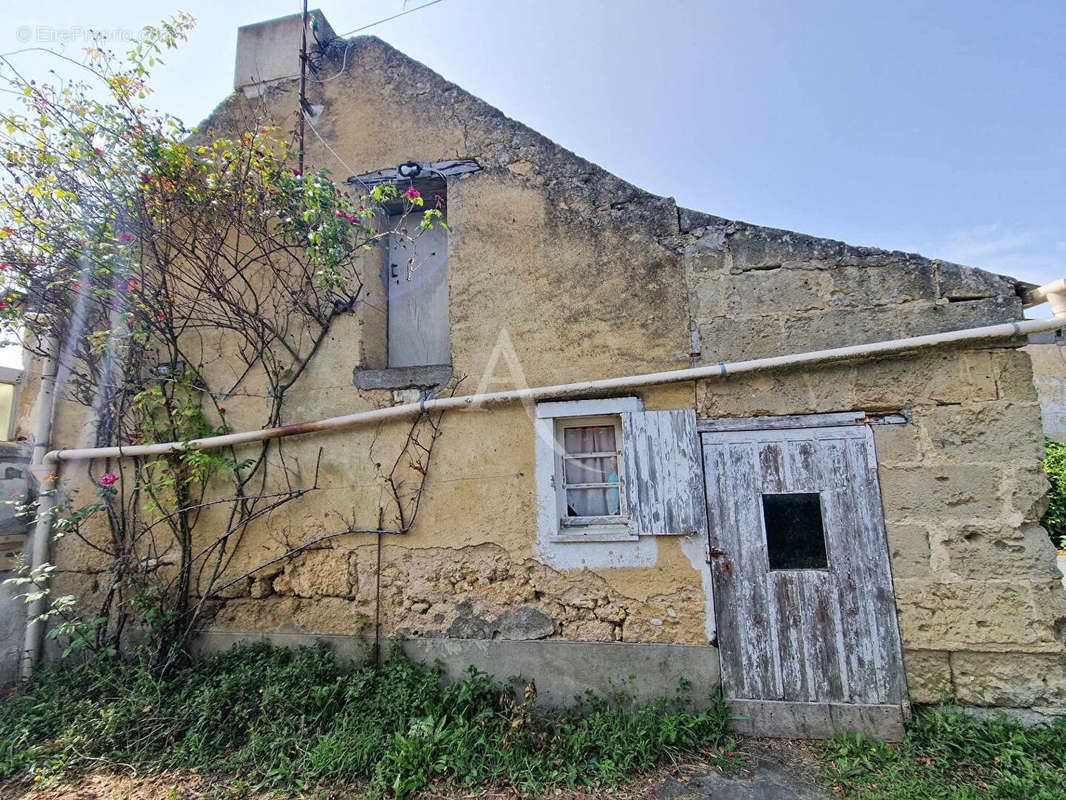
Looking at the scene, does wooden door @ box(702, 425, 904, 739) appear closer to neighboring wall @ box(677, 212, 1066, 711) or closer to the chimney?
neighboring wall @ box(677, 212, 1066, 711)

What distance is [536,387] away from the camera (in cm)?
410

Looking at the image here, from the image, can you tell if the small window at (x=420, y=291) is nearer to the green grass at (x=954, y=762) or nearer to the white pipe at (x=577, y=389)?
the white pipe at (x=577, y=389)

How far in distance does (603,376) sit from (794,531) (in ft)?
5.75

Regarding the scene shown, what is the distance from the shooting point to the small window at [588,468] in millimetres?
4035

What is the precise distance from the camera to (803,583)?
354 centimetres

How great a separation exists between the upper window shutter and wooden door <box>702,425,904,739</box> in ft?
0.41

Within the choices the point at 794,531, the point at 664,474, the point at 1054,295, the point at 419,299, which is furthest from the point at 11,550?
the point at 1054,295

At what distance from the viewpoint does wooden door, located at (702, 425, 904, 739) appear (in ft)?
11.1

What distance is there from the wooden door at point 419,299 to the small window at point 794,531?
305 centimetres

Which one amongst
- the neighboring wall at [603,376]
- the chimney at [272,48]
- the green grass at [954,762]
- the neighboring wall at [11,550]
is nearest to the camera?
the green grass at [954,762]

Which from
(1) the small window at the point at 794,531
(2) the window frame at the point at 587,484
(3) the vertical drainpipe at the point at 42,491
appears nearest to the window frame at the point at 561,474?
(2) the window frame at the point at 587,484

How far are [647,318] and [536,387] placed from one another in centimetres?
102

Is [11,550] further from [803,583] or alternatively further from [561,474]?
[803,583]

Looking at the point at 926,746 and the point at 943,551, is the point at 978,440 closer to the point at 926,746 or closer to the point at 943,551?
the point at 943,551
